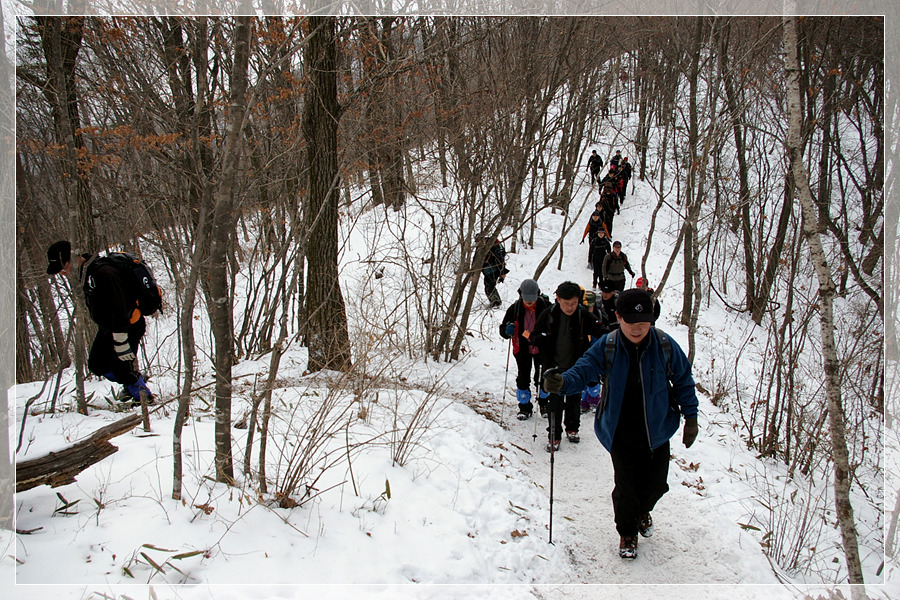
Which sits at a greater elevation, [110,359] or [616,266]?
[616,266]

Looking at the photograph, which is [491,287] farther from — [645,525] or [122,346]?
[122,346]

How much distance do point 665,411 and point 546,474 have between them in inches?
76.0

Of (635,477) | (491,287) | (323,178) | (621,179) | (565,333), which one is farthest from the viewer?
(621,179)

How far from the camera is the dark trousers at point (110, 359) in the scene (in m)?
4.60

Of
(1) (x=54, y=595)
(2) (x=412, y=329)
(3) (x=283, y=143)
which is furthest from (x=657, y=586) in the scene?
(3) (x=283, y=143)

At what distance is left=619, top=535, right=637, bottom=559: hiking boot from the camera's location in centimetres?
376

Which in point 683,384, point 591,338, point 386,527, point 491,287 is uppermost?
point 491,287

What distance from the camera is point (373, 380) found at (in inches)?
175

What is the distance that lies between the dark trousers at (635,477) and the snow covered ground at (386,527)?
0.40 metres

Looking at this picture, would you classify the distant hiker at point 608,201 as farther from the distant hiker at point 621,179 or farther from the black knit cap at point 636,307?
the black knit cap at point 636,307

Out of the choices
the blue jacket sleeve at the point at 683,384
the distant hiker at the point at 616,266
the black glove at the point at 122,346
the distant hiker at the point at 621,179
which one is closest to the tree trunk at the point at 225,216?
the black glove at the point at 122,346

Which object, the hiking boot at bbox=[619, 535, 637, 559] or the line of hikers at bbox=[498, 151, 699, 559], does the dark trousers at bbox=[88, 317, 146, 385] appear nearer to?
the line of hikers at bbox=[498, 151, 699, 559]

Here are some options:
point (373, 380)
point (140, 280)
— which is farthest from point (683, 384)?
point (140, 280)

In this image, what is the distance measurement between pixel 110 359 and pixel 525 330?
4.33m
